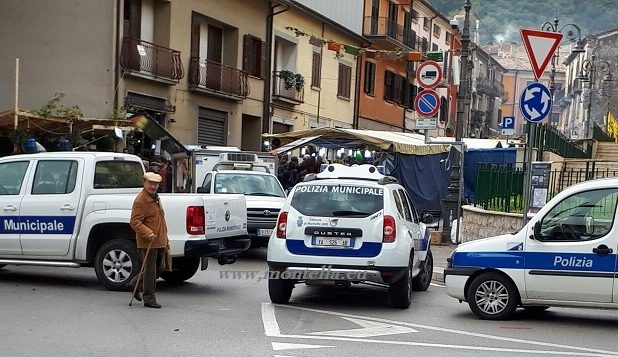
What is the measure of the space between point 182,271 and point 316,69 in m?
25.0

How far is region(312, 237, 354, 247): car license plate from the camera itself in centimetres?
1134

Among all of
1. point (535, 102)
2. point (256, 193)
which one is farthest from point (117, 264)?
point (535, 102)

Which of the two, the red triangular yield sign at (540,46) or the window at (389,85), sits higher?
the window at (389,85)

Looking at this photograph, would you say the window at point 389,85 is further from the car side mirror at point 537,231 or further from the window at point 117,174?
the car side mirror at point 537,231

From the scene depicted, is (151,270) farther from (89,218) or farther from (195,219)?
(89,218)

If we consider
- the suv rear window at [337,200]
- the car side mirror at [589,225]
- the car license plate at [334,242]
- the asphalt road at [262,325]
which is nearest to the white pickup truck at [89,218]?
the asphalt road at [262,325]

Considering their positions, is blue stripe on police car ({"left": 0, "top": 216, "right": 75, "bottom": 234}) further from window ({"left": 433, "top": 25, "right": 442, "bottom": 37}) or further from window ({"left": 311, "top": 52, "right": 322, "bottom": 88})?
window ({"left": 433, "top": 25, "right": 442, "bottom": 37})

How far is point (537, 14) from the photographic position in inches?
4375

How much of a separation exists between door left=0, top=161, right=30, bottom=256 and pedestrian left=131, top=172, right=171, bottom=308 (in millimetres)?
2597

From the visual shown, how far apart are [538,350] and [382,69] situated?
37.8 metres

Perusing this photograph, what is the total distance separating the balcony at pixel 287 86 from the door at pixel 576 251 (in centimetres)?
2369

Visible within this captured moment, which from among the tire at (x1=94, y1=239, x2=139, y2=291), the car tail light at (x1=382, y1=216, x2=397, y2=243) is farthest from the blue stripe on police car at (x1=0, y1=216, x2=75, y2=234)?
the car tail light at (x1=382, y1=216, x2=397, y2=243)

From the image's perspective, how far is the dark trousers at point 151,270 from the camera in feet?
36.4

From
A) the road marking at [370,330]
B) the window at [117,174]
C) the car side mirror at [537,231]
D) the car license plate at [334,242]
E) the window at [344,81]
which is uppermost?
the window at [344,81]
